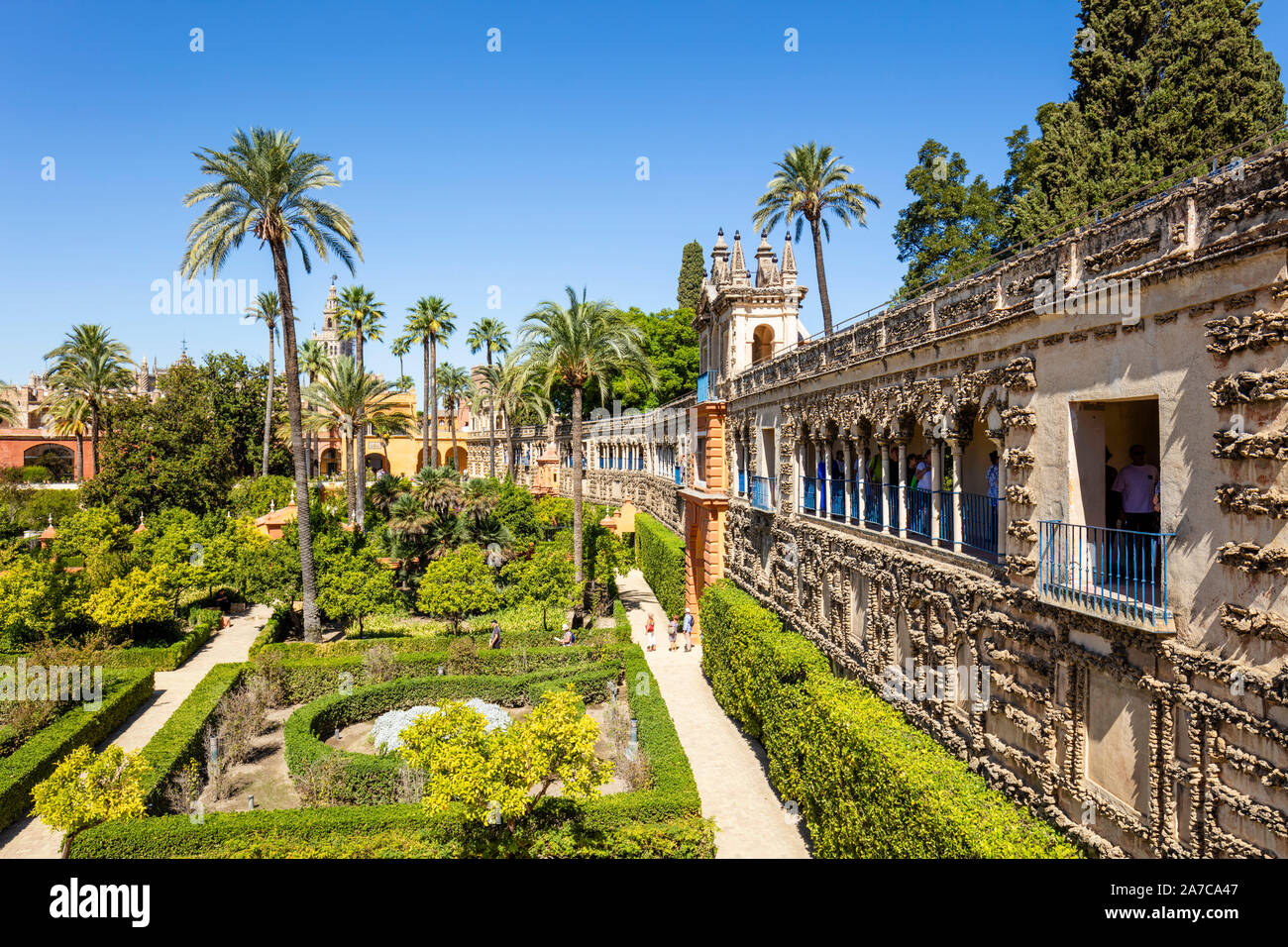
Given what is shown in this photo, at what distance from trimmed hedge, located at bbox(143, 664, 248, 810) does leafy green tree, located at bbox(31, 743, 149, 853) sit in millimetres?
1097

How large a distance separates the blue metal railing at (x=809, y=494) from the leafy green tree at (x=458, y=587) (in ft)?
40.9

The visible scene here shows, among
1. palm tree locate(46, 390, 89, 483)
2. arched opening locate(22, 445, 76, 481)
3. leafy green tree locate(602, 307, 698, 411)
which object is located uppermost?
leafy green tree locate(602, 307, 698, 411)

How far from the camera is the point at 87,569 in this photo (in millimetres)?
29891

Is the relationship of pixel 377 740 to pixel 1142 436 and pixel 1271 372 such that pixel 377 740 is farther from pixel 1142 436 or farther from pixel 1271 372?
pixel 1271 372

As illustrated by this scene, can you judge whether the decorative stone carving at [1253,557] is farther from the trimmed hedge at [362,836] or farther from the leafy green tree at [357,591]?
the leafy green tree at [357,591]

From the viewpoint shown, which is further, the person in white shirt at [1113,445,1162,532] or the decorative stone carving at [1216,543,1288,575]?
the person in white shirt at [1113,445,1162,532]

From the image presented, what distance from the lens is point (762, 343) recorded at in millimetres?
28875

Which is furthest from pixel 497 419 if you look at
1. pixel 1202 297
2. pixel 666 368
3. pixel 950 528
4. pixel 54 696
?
pixel 1202 297

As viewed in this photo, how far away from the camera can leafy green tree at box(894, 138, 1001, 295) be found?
129 feet

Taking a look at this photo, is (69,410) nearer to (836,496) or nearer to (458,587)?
(458,587)

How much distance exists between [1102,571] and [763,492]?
1483 centimetres

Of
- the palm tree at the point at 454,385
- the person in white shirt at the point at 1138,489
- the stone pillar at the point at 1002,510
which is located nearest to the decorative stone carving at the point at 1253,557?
the person in white shirt at the point at 1138,489

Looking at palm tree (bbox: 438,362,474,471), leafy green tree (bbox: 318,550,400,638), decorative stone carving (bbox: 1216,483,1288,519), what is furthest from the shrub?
palm tree (bbox: 438,362,474,471)

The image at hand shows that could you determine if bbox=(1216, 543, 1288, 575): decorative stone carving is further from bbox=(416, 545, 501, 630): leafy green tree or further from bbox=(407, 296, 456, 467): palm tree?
bbox=(407, 296, 456, 467): palm tree
